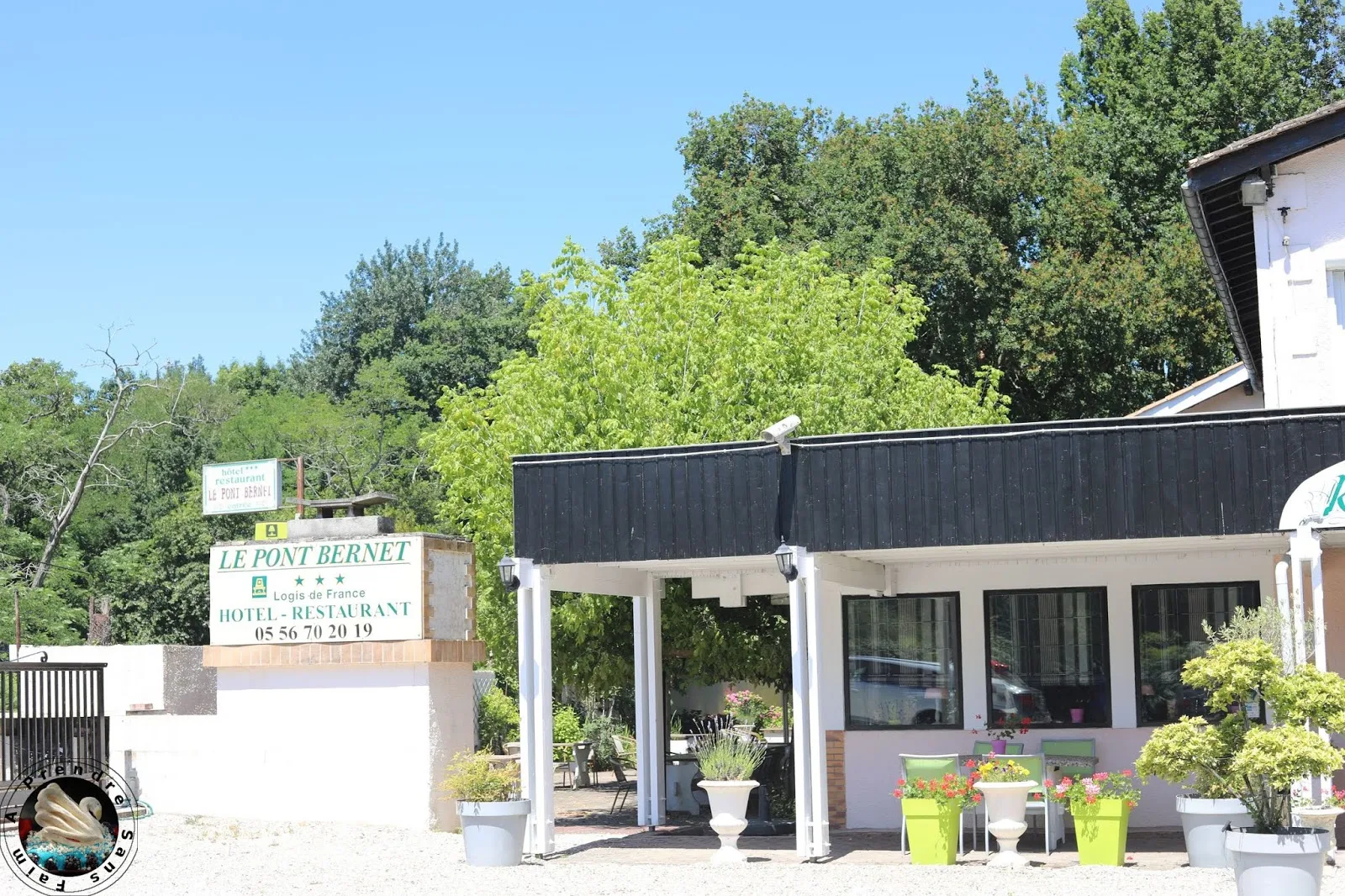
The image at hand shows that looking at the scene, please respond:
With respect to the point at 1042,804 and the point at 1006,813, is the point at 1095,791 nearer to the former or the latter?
the point at 1006,813

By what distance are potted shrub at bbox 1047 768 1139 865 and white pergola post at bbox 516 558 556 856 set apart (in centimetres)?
475

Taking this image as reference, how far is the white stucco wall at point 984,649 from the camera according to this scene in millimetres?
15703

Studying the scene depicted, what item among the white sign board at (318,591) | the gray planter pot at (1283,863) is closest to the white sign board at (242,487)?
the white sign board at (318,591)

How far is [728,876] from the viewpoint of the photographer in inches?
504

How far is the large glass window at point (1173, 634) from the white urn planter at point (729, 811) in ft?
15.1

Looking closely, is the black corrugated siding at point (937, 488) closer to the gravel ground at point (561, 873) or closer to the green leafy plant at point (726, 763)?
the green leafy plant at point (726, 763)

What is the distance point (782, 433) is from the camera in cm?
1383

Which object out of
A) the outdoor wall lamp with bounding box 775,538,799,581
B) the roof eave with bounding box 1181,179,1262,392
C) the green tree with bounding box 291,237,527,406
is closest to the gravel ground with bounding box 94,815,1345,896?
the outdoor wall lamp with bounding box 775,538,799,581

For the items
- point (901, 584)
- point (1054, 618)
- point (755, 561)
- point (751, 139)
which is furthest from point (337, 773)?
point (751, 139)

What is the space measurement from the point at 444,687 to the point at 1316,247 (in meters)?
10.2

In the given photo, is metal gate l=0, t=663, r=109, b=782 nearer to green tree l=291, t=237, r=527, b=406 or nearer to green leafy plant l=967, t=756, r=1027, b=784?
green leafy plant l=967, t=756, r=1027, b=784

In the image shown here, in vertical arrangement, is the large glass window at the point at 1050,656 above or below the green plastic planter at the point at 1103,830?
above

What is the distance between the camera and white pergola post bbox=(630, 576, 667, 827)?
17391mm

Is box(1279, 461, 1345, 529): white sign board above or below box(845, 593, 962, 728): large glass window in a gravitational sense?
above
